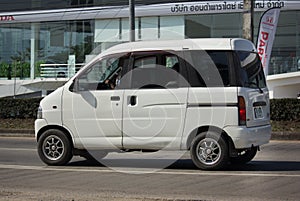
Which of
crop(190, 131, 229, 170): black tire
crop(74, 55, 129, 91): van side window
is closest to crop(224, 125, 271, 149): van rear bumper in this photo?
crop(190, 131, 229, 170): black tire

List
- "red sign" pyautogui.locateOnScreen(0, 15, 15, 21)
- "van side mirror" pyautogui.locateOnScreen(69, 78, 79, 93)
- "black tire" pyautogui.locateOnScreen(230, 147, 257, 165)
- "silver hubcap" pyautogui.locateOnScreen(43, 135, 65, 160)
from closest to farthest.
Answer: "van side mirror" pyautogui.locateOnScreen(69, 78, 79, 93) < "black tire" pyautogui.locateOnScreen(230, 147, 257, 165) < "silver hubcap" pyautogui.locateOnScreen(43, 135, 65, 160) < "red sign" pyautogui.locateOnScreen(0, 15, 15, 21)

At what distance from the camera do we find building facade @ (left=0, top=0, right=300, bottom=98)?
34375 mm

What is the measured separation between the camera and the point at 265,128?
10.8 metres

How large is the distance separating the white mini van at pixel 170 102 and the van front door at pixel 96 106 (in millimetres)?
18

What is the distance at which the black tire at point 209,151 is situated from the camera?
10.4 m

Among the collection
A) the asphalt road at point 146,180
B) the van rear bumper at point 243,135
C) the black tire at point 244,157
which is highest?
the van rear bumper at point 243,135

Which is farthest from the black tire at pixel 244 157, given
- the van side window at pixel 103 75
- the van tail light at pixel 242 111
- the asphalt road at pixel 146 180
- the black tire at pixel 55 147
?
the black tire at pixel 55 147

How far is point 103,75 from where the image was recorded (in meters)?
11.2

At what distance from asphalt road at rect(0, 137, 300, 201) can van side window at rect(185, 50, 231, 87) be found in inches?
61.5

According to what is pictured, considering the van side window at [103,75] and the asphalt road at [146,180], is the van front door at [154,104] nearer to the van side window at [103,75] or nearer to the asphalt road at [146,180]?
the van side window at [103,75]

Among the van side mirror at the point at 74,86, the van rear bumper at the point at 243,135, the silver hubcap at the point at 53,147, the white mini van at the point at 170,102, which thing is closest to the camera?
the van rear bumper at the point at 243,135

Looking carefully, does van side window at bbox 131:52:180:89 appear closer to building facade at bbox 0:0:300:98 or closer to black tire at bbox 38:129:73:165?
black tire at bbox 38:129:73:165

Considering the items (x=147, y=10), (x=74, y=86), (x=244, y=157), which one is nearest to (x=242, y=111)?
(x=244, y=157)

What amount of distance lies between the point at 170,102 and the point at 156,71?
0.63 meters
